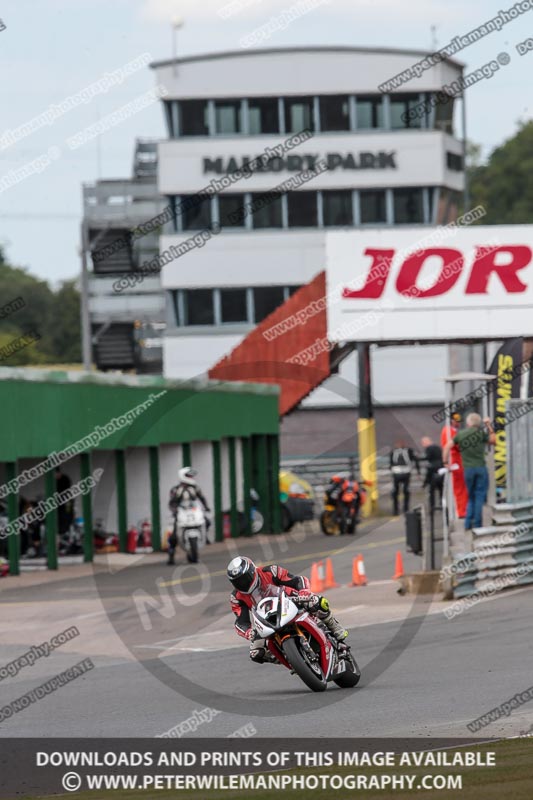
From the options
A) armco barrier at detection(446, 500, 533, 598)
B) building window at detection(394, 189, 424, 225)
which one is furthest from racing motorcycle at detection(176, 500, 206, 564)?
building window at detection(394, 189, 424, 225)

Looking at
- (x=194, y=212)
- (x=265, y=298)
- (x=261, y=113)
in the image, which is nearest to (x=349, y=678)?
(x=265, y=298)

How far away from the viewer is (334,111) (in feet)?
213

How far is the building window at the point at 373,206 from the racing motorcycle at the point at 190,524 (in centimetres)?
4023

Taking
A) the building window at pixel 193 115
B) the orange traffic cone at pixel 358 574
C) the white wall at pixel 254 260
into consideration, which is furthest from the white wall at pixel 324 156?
the orange traffic cone at pixel 358 574

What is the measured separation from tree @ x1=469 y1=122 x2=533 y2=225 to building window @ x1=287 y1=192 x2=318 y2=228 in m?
48.4

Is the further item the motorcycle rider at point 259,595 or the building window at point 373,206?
the building window at point 373,206

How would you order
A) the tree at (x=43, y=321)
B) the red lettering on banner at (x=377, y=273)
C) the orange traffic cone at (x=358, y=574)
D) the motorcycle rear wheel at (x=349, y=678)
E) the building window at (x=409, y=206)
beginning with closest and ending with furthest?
1. the motorcycle rear wheel at (x=349, y=678)
2. the orange traffic cone at (x=358, y=574)
3. the red lettering on banner at (x=377, y=273)
4. the building window at (x=409, y=206)
5. the tree at (x=43, y=321)

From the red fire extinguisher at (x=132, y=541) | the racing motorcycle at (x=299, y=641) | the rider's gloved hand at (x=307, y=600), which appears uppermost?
the rider's gloved hand at (x=307, y=600)

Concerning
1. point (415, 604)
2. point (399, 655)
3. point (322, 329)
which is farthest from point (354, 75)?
point (399, 655)

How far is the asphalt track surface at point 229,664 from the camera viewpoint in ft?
35.8

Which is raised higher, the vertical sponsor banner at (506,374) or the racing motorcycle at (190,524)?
the vertical sponsor banner at (506,374)

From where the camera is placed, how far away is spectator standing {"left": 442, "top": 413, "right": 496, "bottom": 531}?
69.6 feet

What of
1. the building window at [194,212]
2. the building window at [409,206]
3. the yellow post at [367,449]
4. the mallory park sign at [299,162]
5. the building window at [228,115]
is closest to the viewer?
the yellow post at [367,449]

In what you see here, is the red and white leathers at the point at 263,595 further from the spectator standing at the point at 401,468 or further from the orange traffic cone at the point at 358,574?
the spectator standing at the point at 401,468
